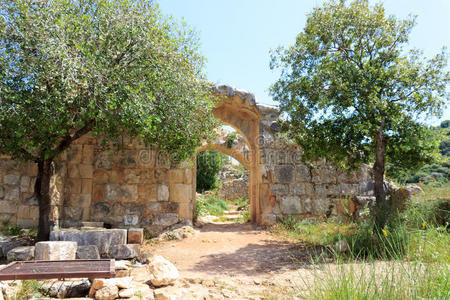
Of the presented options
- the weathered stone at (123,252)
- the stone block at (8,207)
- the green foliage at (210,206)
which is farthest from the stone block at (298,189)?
the stone block at (8,207)

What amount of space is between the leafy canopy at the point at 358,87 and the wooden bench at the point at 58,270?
438 cm

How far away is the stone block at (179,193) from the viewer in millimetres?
7777

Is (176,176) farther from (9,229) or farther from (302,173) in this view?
(9,229)

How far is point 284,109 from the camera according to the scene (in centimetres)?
657

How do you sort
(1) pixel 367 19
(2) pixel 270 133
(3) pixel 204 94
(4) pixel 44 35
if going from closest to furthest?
(4) pixel 44 35 → (1) pixel 367 19 → (3) pixel 204 94 → (2) pixel 270 133

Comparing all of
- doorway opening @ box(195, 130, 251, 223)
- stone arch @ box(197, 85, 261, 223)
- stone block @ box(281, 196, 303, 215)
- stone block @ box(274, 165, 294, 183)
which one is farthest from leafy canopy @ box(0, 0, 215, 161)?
doorway opening @ box(195, 130, 251, 223)

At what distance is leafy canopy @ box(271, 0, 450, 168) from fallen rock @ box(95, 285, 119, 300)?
440 cm

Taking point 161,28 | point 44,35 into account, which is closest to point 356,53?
point 161,28

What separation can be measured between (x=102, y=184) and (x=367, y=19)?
7.05m

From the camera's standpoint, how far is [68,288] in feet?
11.8

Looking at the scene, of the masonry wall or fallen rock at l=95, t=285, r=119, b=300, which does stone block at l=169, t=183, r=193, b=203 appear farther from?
fallen rock at l=95, t=285, r=119, b=300

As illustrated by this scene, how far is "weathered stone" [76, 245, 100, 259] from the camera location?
15.6 ft

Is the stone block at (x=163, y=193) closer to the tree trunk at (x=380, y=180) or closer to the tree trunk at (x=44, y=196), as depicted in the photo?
the tree trunk at (x=44, y=196)

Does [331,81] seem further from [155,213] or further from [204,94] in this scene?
[155,213]
